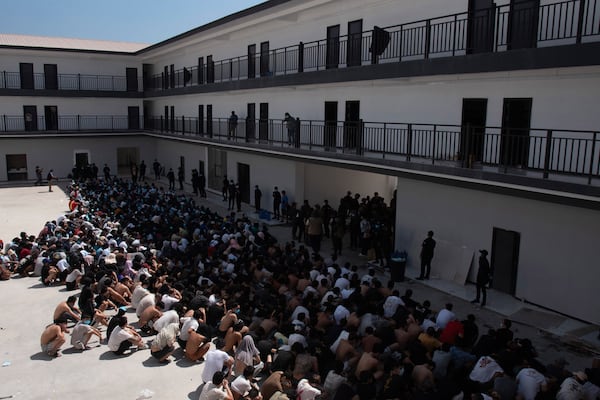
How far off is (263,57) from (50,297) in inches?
611

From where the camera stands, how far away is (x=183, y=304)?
11.7m

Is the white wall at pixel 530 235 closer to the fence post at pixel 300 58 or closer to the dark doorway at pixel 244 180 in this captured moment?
the fence post at pixel 300 58

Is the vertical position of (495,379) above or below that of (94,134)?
below

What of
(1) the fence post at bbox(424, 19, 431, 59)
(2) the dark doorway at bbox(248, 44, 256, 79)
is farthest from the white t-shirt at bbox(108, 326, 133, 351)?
(2) the dark doorway at bbox(248, 44, 256, 79)

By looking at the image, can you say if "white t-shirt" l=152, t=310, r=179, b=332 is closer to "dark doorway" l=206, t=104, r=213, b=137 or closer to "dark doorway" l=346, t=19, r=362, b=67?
"dark doorway" l=346, t=19, r=362, b=67

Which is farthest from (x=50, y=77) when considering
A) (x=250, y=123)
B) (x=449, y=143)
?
(x=449, y=143)

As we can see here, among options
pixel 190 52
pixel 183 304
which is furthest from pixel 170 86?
pixel 183 304

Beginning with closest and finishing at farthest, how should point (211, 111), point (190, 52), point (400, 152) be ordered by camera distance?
point (400, 152) < point (211, 111) < point (190, 52)

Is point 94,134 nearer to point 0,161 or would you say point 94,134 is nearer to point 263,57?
point 0,161

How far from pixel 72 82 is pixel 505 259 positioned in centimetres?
3538

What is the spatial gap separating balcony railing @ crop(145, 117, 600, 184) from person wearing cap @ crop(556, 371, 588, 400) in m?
4.49

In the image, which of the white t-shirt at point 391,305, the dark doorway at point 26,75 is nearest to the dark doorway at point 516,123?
the white t-shirt at point 391,305

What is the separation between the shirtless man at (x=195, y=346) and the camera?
10.2m

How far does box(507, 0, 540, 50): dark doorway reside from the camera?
1260 centimetres
